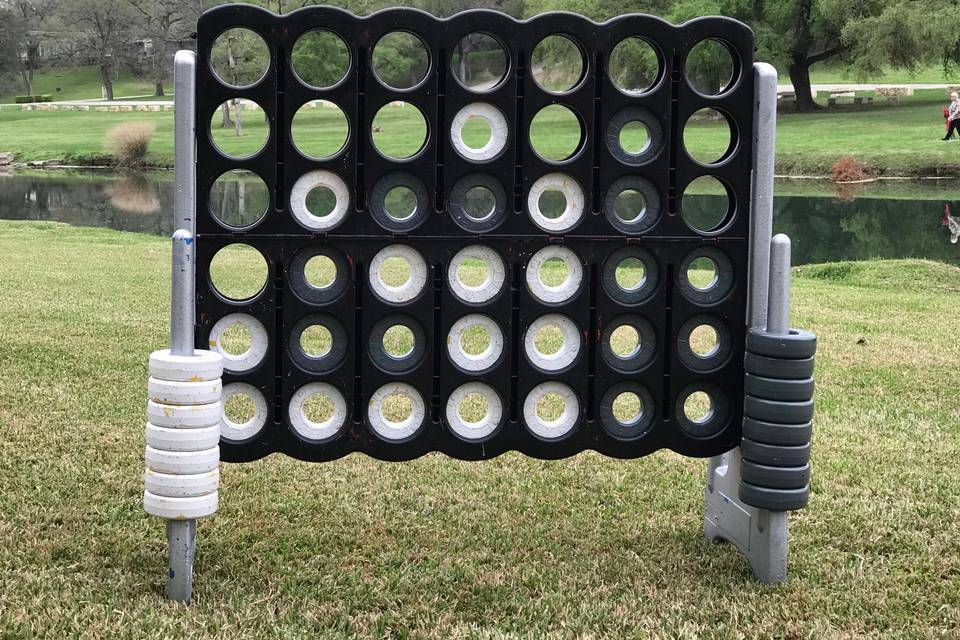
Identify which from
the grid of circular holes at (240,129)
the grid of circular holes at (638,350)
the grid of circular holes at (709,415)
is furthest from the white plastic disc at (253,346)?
the grid of circular holes at (240,129)

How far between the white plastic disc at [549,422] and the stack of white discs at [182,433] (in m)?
1.01

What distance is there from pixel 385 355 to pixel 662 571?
3.75ft

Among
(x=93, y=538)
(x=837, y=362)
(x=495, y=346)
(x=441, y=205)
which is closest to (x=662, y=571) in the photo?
(x=495, y=346)

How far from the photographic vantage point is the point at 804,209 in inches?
869

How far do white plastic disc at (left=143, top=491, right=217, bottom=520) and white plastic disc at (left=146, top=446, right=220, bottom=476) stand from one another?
8 centimetres

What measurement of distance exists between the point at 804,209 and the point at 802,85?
1085 inches

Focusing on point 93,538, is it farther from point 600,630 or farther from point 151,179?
point 151,179

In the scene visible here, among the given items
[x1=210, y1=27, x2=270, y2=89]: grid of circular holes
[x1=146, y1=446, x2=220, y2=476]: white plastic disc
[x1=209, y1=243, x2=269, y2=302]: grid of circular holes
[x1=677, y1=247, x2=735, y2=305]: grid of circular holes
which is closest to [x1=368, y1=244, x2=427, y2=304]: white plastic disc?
[x1=146, y1=446, x2=220, y2=476]: white plastic disc

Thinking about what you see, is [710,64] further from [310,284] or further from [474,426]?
[310,284]

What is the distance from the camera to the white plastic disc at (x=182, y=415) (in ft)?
10.6

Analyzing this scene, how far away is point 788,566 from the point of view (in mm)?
3832

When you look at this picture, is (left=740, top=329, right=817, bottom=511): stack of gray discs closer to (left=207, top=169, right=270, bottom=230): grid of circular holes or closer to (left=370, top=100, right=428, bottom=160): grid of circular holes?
(left=207, top=169, right=270, bottom=230): grid of circular holes


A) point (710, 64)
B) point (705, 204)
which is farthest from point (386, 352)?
point (710, 64)

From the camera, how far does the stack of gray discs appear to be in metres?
3.50
